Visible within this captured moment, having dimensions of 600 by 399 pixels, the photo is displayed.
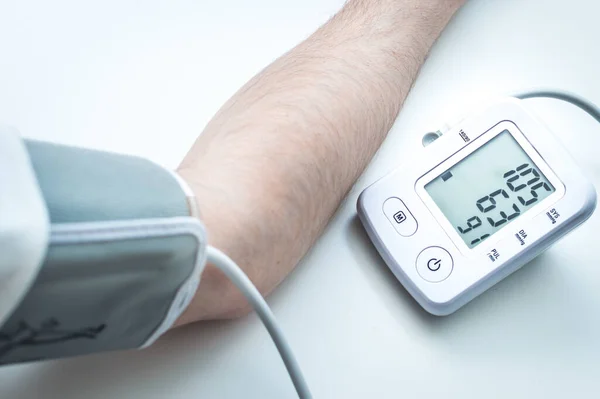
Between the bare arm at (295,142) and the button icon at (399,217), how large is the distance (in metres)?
0.05

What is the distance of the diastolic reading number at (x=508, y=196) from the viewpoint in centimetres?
54

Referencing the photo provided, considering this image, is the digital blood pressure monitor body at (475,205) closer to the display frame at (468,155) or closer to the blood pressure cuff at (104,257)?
the display frame at (468,155)

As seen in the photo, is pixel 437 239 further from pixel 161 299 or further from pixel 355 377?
pixel 161 299

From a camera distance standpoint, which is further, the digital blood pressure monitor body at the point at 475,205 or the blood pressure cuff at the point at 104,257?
the digital blood pressure monitor body at the point at 475,205

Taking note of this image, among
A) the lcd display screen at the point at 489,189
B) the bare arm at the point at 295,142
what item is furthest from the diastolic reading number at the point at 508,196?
the bare arm at the point at 295,142

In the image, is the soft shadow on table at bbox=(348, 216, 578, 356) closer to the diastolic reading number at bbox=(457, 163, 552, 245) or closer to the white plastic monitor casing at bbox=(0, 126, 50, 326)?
the diastolic reading number at bbox=(457, 163, 552, 245)

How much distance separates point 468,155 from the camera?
56cm

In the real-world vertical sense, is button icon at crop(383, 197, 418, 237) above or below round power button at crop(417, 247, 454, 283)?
above

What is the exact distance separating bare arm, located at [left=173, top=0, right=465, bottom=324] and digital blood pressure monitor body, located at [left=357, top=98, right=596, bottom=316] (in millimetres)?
47

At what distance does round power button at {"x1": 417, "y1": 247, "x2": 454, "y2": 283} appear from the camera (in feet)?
1.70

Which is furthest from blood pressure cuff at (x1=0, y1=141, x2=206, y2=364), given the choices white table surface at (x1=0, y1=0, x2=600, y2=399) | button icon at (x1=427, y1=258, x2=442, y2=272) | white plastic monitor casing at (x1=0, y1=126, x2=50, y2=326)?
button icon at (x1=427, y1=258, x2=442, y2=272)

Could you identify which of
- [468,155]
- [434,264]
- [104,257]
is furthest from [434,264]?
[104,257]

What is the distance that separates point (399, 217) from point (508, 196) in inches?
3.6

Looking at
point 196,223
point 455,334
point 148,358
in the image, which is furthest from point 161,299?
point 455,334
